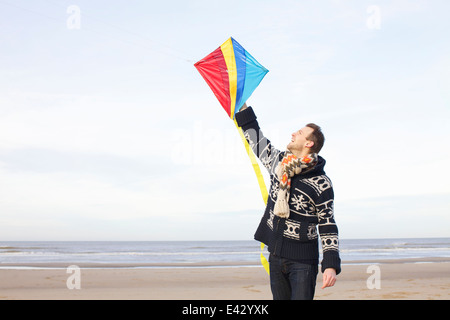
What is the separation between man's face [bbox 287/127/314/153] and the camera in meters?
2.85

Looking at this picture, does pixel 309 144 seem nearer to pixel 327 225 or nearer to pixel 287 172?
pixel 287 172

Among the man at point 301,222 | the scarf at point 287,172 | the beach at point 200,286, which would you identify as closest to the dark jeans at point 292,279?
the man at point 301,222

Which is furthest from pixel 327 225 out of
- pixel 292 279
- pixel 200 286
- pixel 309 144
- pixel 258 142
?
pixel 200 286

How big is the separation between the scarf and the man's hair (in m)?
0.06

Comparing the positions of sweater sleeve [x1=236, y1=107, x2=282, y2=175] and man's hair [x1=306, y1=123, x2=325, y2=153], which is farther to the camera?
sweater sleeve [x1=236, y1=107, x2=282, y2=175]

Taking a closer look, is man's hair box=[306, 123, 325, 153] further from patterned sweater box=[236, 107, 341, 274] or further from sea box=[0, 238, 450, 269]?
sea box=[0, 238, 450, 269]

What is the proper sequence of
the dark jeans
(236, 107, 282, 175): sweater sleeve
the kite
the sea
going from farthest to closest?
1. the sea
2. the kite
3. (236, 107, 282, 175): sweater sleeve
4. the dark jeans

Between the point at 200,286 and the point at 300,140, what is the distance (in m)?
7.52

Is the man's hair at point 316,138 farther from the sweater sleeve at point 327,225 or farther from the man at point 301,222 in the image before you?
the sweater sleeve at point 327,225

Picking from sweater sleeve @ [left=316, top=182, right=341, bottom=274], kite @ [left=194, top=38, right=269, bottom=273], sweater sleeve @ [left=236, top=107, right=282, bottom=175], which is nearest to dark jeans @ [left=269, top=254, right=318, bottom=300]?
sweater sleeve @ [left=316, top=182, right=341, bottom=274]

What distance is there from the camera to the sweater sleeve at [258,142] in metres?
3.08

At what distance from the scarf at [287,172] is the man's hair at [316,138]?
0.06 metres

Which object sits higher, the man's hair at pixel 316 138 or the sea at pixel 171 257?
the man's hair at pixel 316 138
